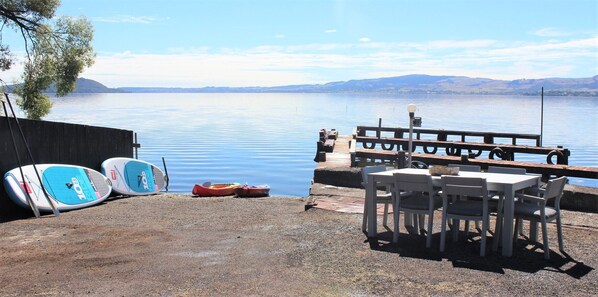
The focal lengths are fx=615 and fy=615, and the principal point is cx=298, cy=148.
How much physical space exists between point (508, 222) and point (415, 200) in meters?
1.28

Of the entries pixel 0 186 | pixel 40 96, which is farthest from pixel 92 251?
pixel 40 96

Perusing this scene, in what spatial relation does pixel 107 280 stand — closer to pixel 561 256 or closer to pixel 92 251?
pixel 92 251

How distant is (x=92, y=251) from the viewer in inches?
271

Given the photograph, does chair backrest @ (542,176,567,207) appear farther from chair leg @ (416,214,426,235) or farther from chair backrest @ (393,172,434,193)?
chair leg @ (416,214,426,235)

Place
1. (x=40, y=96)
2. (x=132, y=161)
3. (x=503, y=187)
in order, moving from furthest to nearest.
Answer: (x=40, y=96) < (x=132, y=161) < (x=503, y=187)

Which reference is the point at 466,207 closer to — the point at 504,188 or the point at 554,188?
the point at 504,188

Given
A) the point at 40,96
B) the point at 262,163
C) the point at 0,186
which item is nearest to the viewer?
the point at 0,186

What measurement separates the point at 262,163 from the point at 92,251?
2543 cm

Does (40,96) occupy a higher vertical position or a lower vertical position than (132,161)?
higher

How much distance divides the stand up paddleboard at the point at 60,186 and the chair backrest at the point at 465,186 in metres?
6.94

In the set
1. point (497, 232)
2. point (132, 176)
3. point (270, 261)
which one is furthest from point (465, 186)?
point (132, 176)

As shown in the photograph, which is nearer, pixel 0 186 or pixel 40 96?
pixel 0 186

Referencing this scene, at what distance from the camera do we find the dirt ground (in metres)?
5.44

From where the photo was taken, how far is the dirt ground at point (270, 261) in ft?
17.8
